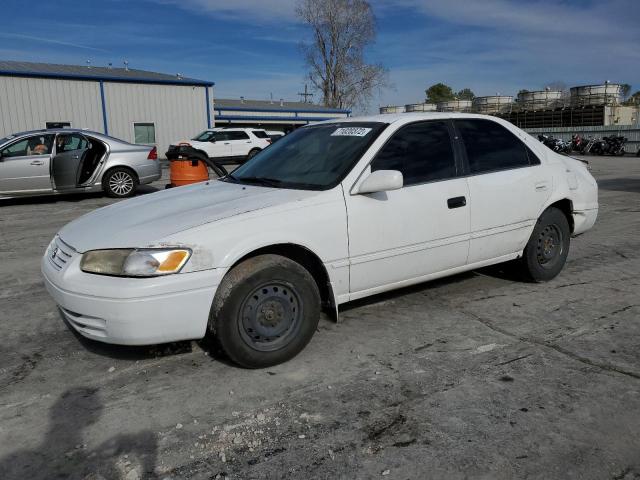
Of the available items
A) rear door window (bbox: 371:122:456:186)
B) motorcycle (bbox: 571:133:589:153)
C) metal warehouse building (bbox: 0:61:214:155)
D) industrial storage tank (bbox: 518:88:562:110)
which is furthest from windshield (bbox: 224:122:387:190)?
industrial storage tank (bbox: 518:88:562:110)

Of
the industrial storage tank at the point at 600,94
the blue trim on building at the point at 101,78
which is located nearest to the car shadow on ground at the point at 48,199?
the blue trim on building at the point at 101,78

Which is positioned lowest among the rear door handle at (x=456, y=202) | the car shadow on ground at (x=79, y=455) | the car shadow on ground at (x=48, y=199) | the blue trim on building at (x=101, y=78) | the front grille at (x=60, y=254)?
the car shadow on ground at (x=79, y=455)

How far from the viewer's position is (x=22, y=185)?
10609 millimetres

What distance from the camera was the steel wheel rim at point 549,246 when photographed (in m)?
4.80

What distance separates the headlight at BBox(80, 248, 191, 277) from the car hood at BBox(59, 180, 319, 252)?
5 centimetres

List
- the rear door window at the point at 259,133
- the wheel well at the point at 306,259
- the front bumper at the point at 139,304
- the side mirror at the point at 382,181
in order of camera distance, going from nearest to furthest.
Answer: the front bumper at the point at 139,304 → the wheel well at the point at 306,259 → the side mirror at the point at 382,181 → the rear door window at the point at 259,133

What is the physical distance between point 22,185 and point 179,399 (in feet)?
31.0

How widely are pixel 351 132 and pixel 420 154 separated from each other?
553mm

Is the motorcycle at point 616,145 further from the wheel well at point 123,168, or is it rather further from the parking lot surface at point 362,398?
the parking lot surface at point 362,398

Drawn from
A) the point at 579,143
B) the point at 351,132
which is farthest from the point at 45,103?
the point at 579,143

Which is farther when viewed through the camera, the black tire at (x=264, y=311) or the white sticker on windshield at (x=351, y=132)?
the white sticker on windshield at (x=351, y=132)

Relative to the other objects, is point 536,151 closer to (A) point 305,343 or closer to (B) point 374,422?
(A) point 305,343

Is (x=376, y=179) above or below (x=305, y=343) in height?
above

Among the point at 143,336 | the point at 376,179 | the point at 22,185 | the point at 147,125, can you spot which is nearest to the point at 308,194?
the point at 376,179
